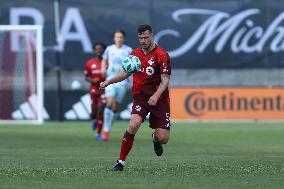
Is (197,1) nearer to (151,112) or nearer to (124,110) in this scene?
(124,110)

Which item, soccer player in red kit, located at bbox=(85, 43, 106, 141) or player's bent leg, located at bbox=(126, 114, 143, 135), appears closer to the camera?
player's bent leg, located at bbox=(126, 114, 143, 135)

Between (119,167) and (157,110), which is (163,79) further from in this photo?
(119,167)

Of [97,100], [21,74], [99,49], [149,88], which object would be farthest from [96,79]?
[149,88]

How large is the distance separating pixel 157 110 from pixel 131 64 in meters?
0.91

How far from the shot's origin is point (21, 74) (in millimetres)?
29875

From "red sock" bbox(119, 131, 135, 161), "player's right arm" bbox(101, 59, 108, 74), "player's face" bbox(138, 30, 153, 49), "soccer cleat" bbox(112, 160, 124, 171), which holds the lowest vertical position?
"soccer cleat" bbox(112, 160, 124, 171)

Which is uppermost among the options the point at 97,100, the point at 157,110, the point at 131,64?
the point at 97,100

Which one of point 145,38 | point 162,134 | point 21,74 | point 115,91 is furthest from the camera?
point 21,74

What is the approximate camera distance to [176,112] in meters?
30.2

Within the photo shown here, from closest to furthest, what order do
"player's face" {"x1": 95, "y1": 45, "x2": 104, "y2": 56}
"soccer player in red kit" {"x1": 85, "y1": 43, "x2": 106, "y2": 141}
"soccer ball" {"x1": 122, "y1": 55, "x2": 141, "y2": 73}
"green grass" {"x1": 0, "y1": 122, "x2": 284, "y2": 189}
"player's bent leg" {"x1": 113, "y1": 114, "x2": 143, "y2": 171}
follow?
"green grass" {"x1": 0, "y1": 122, "x2": 284, "y2": 189}
"player's bent leg" {"x1": 113, "y1": 114, "x2": 143, "y2": 171}
"soccer ball" {"x1": 122, "y1": 55, "x2": 141, "y2": 73}
"player's face" {"x1": 95, "y1": 45, "x2": 104, "y2": 56}
"soccer player in red kit" {"x1": 85, "y1": 43, "x2": 106, "y2": 141}

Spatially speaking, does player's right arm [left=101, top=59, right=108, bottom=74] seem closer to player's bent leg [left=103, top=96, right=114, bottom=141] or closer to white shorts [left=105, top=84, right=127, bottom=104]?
white shorts [left=105, top=84, right=127, bottom=104]

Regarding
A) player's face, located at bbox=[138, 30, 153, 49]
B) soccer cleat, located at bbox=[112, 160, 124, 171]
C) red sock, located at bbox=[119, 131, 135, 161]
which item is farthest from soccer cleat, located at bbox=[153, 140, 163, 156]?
player's face, located at bbox=[138, 30, 153, 49]

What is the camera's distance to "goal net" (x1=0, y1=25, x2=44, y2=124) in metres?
29.4

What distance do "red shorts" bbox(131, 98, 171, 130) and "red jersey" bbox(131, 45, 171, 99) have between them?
3.9 inches
